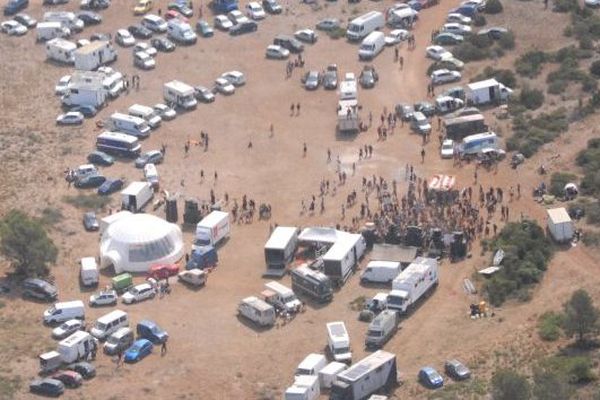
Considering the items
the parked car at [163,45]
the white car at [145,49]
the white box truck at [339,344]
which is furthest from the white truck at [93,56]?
the white box truck at [339,344]

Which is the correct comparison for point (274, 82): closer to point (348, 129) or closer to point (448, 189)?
point (348, 129)

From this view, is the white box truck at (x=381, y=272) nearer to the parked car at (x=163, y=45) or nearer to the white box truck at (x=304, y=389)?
the white box truck at (x=304, y=389)

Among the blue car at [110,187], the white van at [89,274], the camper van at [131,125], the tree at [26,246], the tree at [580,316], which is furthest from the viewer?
the camper van at [131,125]

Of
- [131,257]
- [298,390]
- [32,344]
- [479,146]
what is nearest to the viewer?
[298,390]

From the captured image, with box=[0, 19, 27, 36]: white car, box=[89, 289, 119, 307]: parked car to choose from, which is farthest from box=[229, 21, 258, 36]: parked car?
box=[89, 289, 119, 307]: parked car

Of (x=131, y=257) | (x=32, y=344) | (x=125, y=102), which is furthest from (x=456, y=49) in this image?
(x=32, y=344)

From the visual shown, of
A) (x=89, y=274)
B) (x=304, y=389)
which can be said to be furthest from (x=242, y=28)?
(x=304, y=389)
